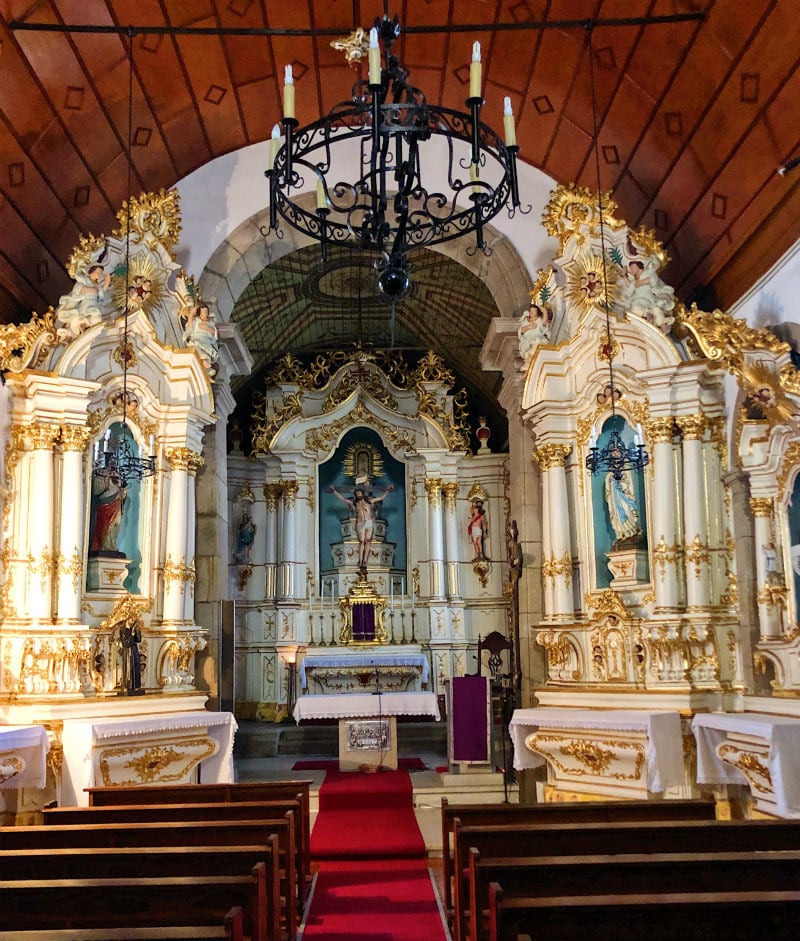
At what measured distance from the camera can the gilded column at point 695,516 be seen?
8523 millimetres

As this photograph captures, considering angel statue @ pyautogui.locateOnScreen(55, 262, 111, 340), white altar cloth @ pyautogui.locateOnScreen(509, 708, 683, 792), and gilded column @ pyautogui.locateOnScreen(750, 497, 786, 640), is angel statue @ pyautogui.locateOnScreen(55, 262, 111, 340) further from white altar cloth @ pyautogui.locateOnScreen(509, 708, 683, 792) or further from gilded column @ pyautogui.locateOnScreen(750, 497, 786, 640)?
gilded column @ pyautogui.locateOnScreen(750, 497, 786, 640)

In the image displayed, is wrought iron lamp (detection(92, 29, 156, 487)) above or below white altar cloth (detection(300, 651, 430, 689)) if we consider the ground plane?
above

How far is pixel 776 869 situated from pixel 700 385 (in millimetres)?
5558

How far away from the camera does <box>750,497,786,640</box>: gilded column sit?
25.9 feet

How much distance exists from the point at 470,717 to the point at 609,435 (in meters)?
3.31

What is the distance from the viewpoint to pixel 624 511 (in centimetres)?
920

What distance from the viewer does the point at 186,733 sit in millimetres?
8742

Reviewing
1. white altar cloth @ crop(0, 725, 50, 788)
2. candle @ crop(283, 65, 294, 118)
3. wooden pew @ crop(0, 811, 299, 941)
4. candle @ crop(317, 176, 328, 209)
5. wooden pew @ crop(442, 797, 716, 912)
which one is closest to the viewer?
wooden pew @ crop(0, 811, 299, 941)

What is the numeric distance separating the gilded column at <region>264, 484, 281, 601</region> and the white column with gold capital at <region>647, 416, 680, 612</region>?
812 centimetres

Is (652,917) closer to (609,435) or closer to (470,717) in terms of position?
(609,435)

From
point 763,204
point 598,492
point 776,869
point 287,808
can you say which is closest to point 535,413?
point 598,492

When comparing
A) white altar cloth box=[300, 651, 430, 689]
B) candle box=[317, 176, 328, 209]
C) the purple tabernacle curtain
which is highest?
candle box=[317, 176, 328, 209]

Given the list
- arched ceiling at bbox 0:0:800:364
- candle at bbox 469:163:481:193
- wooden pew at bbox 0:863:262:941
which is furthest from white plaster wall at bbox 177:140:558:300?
wooden pew at bbox 0:863:262:941

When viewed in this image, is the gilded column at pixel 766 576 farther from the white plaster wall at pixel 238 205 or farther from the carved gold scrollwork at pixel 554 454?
the white plaster wall at pixel 238 205
